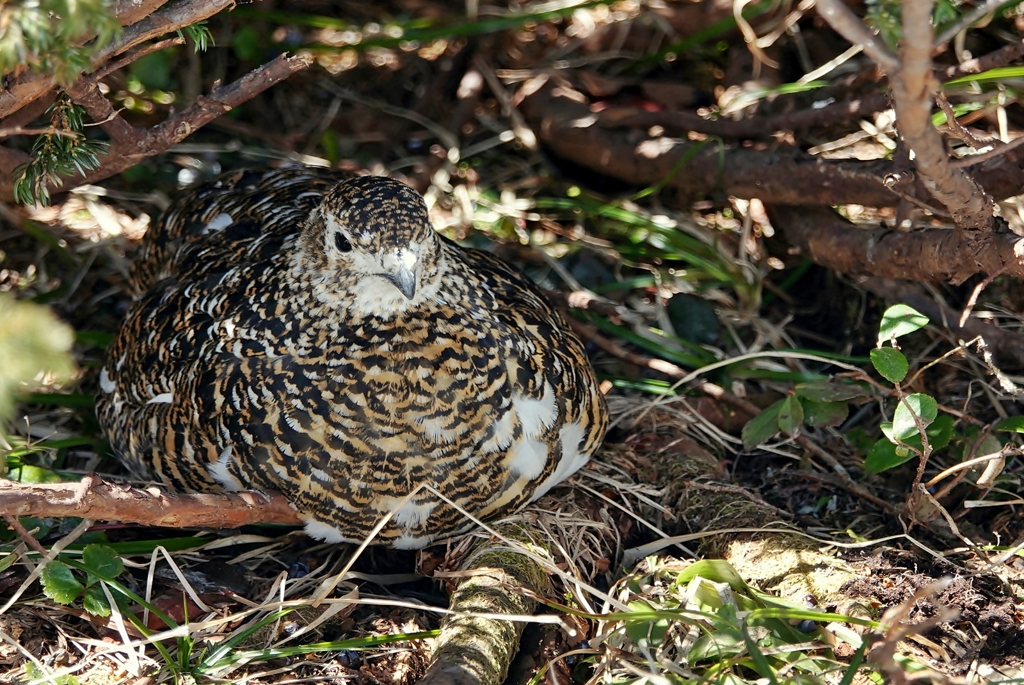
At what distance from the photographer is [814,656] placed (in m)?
2.46

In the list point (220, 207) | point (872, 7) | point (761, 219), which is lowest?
point (761, 219)

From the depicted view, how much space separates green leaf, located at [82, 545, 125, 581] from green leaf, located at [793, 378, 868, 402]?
2.06m

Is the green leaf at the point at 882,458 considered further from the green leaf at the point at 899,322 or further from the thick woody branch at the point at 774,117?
the thick woody branch at the point at 774,117

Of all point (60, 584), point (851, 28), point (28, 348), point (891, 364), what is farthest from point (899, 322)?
point (60, 584)

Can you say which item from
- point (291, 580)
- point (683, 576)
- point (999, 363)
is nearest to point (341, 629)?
point (291, 580)

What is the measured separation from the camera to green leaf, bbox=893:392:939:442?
2.75 metres

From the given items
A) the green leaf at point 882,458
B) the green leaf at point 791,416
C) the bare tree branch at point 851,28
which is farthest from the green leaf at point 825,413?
the bare tree branch at point 851,28

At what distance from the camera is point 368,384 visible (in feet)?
8.88

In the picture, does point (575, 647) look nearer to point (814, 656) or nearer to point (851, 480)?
point (814, 656)

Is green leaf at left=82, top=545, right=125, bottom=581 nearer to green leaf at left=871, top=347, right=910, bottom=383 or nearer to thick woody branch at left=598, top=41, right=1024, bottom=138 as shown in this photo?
green leaf at left=871, top=347, right=910, bottom=383

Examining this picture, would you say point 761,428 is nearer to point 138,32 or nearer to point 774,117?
point 774,117

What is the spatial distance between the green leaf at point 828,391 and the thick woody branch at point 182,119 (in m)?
1.80

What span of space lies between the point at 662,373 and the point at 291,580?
155cm

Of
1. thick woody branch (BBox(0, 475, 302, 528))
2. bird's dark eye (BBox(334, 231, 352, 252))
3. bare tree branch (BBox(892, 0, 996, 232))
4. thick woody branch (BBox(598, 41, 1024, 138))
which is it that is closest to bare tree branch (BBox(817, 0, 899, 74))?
bare tree branch (BBox(892, 0, 996, 232))
